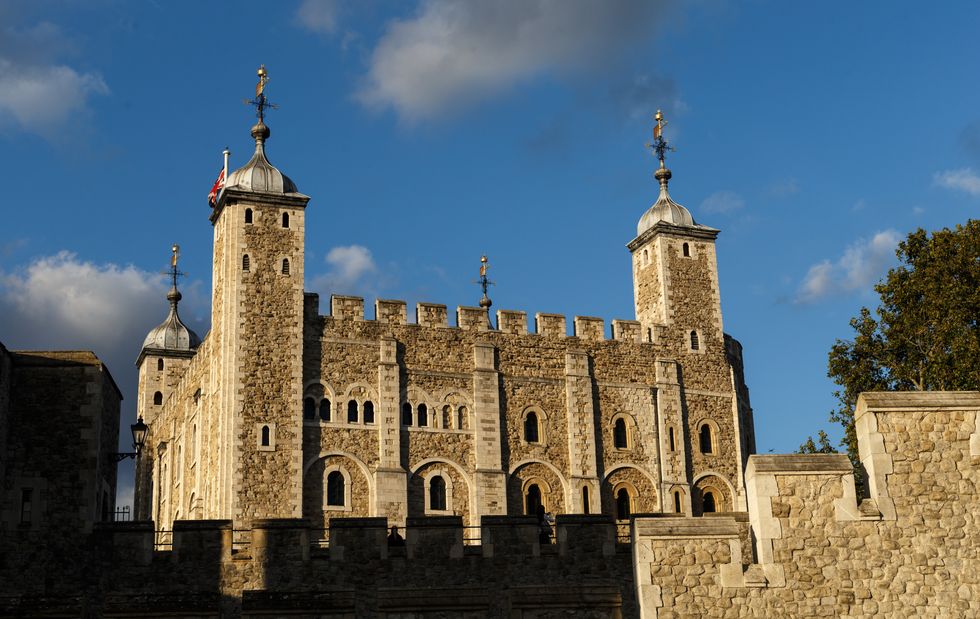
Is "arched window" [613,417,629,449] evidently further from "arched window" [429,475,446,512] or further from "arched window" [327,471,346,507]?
"arched window" [327,471,346,507]

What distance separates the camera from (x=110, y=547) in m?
22.5

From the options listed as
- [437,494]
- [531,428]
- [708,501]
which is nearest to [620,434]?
[531,428]

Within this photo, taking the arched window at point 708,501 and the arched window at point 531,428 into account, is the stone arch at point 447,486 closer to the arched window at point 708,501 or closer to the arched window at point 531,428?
the arched window at point 531,428

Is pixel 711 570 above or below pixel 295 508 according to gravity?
below

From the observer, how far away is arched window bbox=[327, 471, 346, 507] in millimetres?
43750

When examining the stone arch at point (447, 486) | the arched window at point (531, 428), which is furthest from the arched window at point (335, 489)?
the arched window at point (531, 428)

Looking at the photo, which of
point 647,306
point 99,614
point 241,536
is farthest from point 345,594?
point 647,306

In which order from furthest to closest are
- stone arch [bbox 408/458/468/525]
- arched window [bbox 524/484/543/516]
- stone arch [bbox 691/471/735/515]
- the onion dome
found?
1. the onion dome
2. stone arch [bbox 691/471/735/515]
3. arched window [bbox 524/484/543/516]
4. stone arch [bbox 408/458/468/525]

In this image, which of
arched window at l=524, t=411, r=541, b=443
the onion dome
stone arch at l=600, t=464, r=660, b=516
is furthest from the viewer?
the onion dome

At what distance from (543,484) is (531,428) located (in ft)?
6.14

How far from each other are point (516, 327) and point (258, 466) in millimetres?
10192

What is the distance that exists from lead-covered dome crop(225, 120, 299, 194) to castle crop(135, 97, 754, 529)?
0.24 ft

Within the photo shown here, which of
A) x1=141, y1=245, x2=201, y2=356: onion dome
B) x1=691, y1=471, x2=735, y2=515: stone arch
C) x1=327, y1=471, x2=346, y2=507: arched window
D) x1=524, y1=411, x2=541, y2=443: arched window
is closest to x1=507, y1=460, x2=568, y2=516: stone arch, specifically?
x1=524, y1=411, x2=541, y2=443: arched window

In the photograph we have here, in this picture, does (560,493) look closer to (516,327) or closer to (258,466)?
(516,327)
